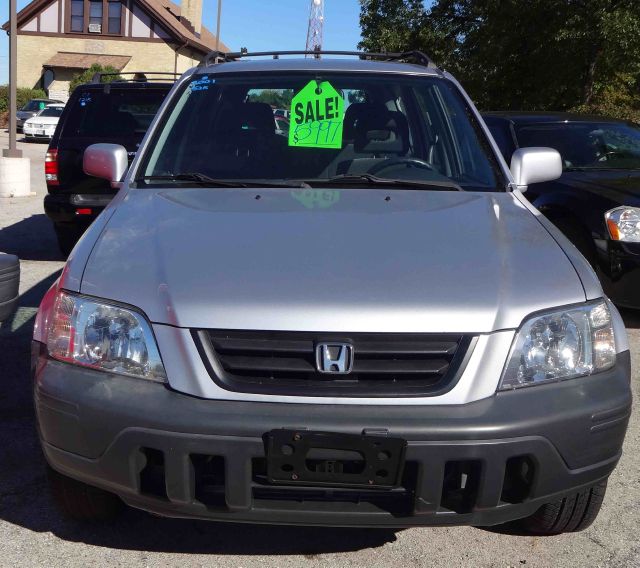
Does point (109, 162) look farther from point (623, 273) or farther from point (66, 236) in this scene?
point (66, 236)

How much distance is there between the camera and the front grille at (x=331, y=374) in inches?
89.9

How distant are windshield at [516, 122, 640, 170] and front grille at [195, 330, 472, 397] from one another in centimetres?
447

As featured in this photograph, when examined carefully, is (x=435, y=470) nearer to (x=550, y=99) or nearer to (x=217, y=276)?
(x=217, y=276)

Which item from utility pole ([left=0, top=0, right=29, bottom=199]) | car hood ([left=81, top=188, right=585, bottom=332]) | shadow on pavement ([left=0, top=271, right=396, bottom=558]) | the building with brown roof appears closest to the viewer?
car hood ([left=81, top=188, right=585, bottom=332])

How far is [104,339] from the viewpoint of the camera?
2418 millimetres

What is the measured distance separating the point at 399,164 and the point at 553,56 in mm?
15906

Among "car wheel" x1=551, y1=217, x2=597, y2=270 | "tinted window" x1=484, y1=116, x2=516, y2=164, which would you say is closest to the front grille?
"car wheel" x1=551, y1=217, x2=597, y2=270

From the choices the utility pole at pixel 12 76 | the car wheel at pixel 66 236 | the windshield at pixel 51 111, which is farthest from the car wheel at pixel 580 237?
the windshield at pixel 51 111

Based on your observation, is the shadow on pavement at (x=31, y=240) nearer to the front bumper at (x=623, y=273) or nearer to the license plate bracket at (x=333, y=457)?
the front bumper at (x=623, y=273)

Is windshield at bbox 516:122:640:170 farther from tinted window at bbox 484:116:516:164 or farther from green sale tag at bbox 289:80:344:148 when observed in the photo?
green sale tag at bbox 289:80:344:148

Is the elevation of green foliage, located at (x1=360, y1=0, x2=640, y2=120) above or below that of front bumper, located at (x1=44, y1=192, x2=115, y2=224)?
above

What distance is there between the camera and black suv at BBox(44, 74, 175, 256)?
24.5ft

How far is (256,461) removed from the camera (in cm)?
227

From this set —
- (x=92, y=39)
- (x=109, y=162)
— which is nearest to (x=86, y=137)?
(x=109, y=162)
